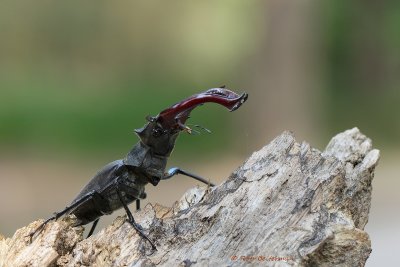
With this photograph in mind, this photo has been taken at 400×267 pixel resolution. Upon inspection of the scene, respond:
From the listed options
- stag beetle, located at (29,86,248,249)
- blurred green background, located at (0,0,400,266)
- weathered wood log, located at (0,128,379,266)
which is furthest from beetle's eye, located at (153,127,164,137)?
blurred green background, located at (0,0,400,266)

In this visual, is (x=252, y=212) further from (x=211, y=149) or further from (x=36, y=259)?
(x=211, y=149)

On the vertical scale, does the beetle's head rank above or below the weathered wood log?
above

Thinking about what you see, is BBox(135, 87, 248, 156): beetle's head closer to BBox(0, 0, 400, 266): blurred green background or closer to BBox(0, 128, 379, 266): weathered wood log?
BBox(0, 128, 379, 266): weathered wood log

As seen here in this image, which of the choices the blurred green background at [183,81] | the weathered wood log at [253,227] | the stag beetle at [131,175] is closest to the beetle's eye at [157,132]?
the stag beetle at [131,175]

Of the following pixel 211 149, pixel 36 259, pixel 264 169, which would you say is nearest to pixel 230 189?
pixel 264 169

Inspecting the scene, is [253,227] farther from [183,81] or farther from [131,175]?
[183,81]

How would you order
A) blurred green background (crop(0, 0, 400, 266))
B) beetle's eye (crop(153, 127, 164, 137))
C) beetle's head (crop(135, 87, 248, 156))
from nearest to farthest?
beetle's head (crop(135, 87, 248, 156))
beetle's eye (crop(153, 127, 164, 137))
blurred green background (crop(0, 0, 400, 266))

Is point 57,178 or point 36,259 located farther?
point 57,178
